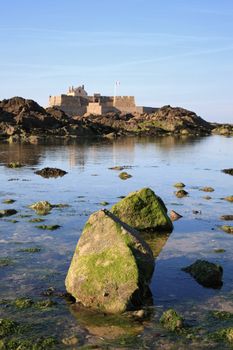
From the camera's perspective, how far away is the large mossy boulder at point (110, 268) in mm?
9984

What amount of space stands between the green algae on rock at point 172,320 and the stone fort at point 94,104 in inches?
5167

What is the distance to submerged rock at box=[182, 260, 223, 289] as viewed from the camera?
1162cm

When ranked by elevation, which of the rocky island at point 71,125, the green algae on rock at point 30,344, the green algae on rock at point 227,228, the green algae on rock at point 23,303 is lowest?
the green algae on rock at point 30,344

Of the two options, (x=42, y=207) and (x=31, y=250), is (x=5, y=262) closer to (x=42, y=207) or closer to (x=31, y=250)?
(x=31, y=250)

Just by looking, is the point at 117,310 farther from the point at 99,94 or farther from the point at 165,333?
the point at 99,94

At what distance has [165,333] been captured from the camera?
29.4ft

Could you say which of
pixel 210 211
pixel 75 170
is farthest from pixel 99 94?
pixel 210 211

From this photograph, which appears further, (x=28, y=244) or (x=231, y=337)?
(x=28, y=244)

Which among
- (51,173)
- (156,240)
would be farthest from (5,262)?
(51,173)

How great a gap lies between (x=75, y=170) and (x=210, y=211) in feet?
54.5

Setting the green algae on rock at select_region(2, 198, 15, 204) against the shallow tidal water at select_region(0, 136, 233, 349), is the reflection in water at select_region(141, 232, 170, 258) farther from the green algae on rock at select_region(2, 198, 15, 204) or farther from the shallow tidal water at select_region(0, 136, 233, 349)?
the green algae on rock at select_region(2, 198, 15, 204)

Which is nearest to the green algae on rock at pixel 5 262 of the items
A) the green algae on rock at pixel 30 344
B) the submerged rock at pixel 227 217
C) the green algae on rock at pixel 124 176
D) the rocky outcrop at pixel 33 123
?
the green algae on rock at pixel 30 344

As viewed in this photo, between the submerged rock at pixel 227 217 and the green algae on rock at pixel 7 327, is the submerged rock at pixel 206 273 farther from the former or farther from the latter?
the submerged rock at pixel 227 217

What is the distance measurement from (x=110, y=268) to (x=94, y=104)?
134652 millimetres
